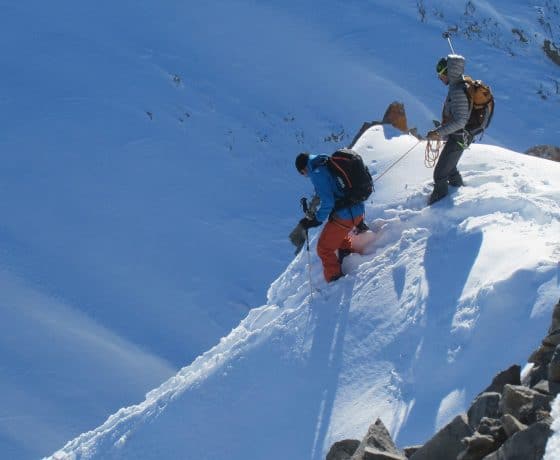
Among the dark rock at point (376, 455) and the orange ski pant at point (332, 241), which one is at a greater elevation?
the orange ski pant at point (332, 241)

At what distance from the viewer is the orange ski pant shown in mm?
8670

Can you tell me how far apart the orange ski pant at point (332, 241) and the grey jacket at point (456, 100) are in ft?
4.05

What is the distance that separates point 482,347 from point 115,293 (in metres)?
8.05

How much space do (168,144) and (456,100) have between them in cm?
922

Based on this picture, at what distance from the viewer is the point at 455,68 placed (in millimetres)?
8398

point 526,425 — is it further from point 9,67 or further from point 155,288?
point 9,67

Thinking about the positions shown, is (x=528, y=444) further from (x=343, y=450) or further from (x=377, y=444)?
(x=343, y=450)

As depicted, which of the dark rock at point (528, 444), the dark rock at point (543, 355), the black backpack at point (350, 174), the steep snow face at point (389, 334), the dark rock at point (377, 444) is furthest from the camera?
the black backpack at point (350, 174)

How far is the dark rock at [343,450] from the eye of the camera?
20.7 feet

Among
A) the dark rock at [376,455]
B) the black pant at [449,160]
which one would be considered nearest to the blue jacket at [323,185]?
the black pant at [449,160]

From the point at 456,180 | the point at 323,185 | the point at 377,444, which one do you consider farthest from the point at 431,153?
the point at 377,444

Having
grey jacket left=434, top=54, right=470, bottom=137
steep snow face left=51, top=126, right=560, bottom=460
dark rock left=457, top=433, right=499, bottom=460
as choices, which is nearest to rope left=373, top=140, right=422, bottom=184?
steep snow face left=51, top=126, right=560, bottom=460

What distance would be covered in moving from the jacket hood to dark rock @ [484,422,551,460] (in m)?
4.64

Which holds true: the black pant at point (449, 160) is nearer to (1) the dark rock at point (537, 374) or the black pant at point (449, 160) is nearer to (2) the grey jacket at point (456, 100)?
(2) the grey jacket at point (456, 100)
